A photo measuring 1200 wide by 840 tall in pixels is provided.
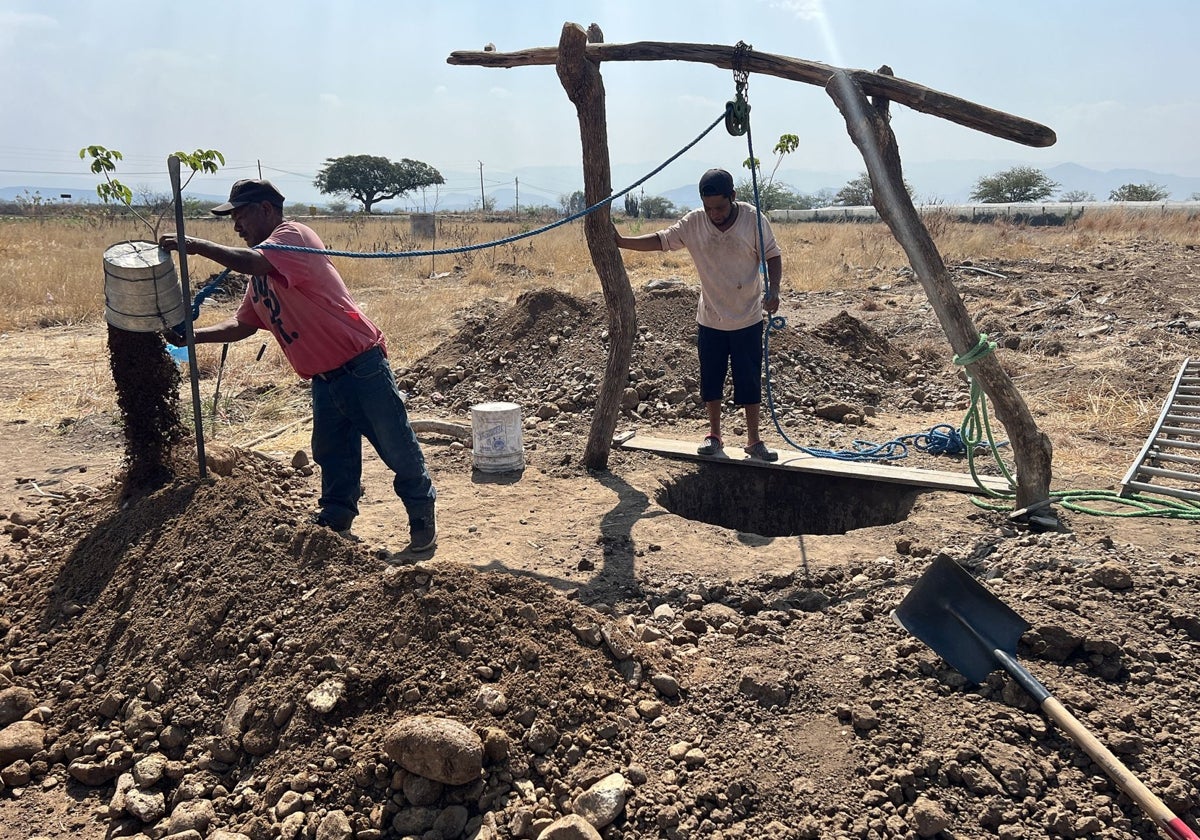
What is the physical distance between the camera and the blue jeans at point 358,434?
139 inches

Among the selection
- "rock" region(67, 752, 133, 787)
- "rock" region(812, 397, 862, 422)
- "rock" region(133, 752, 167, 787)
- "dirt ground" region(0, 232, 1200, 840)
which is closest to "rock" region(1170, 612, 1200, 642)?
"dirt ground" region(0, 232, 1200, 840)

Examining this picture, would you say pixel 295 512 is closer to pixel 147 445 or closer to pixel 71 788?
pixel 147 445

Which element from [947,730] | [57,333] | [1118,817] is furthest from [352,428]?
[57,333]

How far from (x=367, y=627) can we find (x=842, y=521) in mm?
3109

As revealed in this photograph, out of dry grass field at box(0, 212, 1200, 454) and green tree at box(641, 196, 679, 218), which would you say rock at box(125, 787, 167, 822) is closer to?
dry grass field at box(0, 212, 1200, 454)

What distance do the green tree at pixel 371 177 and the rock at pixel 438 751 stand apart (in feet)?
165

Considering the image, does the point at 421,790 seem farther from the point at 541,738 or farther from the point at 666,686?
the point at 666,686

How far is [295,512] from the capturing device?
4.22 m

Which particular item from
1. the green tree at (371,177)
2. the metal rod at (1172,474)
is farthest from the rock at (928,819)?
the green tree at (371,177)

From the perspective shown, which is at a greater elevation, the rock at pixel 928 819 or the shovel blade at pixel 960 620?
the shovel blade at pixel 960 620

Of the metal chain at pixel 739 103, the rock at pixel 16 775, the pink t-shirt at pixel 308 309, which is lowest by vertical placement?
the rock at pixel 16 775

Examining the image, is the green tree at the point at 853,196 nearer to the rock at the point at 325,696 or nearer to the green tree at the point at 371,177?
the green tree at the point at 371,177

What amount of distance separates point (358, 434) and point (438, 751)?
2099 millimetres

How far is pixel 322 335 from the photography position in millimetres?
3402
